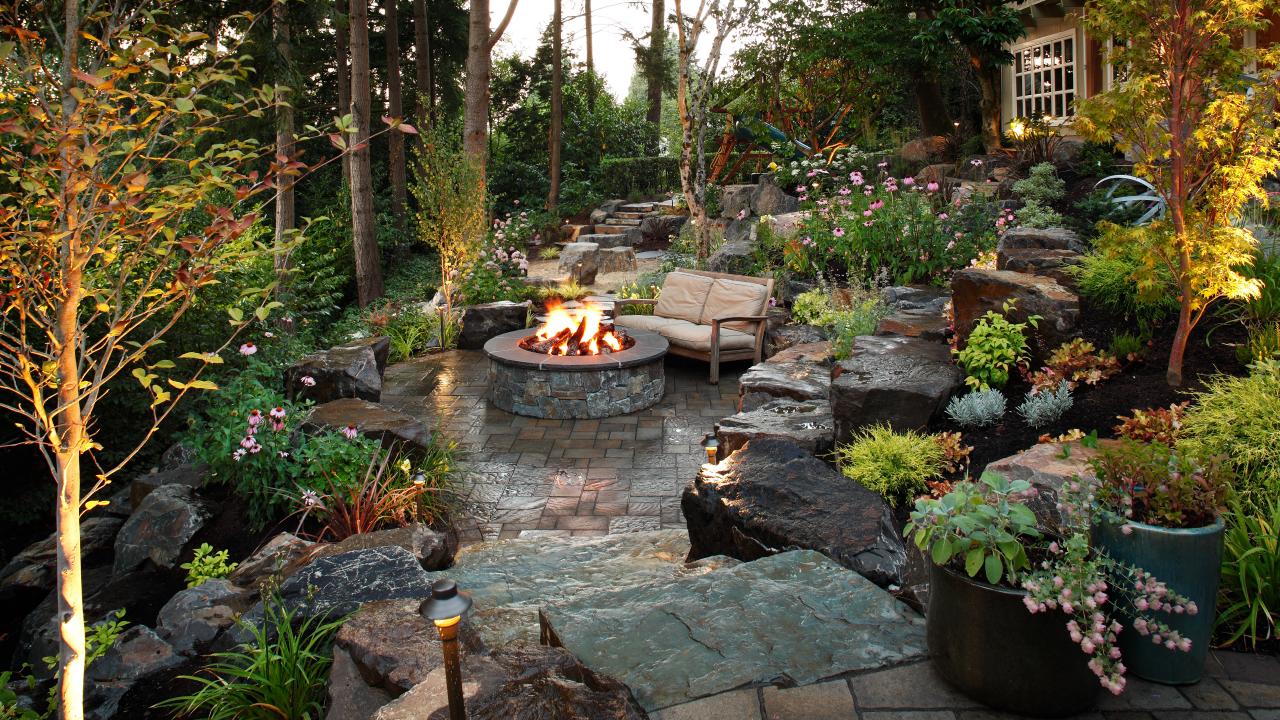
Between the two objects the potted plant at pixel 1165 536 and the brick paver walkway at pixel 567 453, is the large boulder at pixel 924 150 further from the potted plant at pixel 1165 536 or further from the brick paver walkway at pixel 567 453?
the potted plant at pixel 1165 536

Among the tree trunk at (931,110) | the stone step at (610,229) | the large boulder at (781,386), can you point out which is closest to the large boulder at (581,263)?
the stone step at (610,229)

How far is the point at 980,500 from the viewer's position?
2457 millimetres

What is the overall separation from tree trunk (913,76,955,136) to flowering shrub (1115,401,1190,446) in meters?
11.8

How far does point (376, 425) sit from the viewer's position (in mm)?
5312

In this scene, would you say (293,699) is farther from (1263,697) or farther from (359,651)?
(1263,697)

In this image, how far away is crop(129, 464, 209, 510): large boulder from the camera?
504 cm

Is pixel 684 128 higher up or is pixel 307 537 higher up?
pixel 684 128

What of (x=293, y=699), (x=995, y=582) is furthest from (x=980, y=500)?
(x=293, y=699)

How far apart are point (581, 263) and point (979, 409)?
29.9ft

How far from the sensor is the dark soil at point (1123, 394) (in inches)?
169

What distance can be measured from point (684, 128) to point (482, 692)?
9.03 meters

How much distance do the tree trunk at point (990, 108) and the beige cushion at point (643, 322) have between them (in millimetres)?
6855

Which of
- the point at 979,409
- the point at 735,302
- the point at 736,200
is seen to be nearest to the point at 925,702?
the point at 979,409

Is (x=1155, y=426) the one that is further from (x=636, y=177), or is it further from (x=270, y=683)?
(x=636, y=177)
